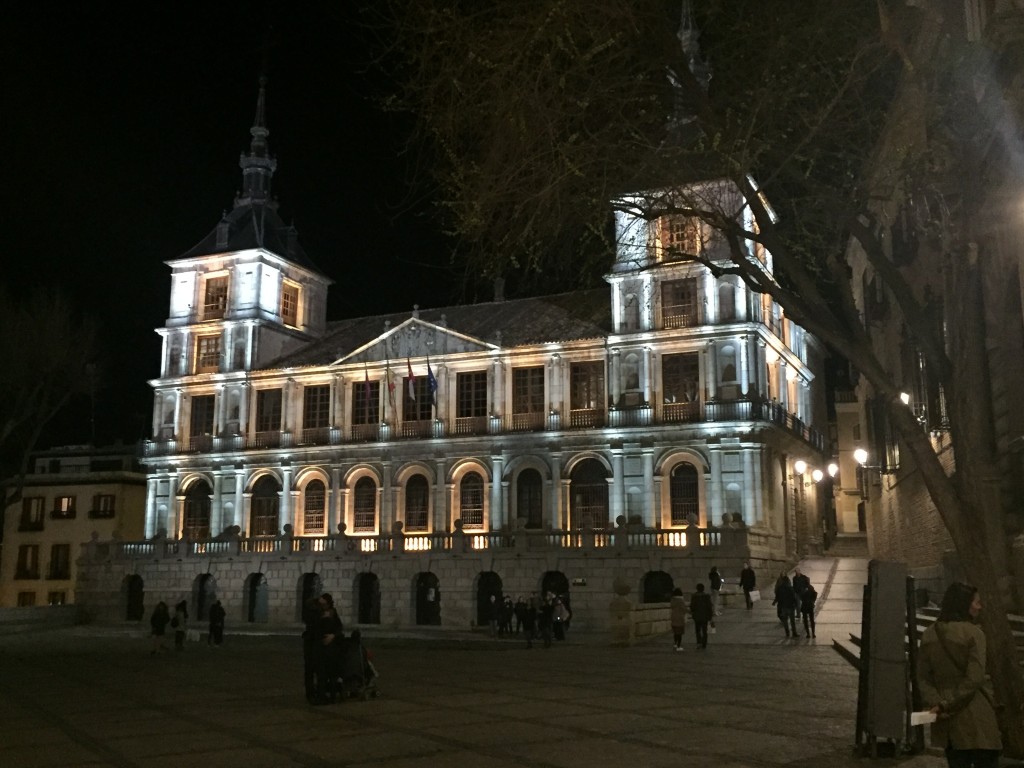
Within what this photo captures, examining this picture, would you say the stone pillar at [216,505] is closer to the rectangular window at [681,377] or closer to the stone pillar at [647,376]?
the stone pillar at [647,376]

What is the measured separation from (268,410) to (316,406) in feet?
9.17

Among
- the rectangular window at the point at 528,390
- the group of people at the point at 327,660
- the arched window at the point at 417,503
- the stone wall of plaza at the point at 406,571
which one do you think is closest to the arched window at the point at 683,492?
the stone wall of plaza at the point at 406,571

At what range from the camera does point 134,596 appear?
46969 mm

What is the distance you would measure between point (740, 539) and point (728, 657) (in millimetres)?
16256

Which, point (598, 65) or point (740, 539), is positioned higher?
point (598, 65)

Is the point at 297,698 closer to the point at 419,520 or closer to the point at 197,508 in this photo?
the point at 419,520

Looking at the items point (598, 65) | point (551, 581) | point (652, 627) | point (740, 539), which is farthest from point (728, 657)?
point (551, 581)

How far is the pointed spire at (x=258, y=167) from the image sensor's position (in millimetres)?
56281

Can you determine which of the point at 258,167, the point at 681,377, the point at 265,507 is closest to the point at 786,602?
the point at 681,377

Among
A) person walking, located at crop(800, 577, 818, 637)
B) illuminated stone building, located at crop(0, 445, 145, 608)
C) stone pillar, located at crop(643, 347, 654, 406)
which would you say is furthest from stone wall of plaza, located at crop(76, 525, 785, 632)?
person walking, located at crop(800, 577, 818, 637)

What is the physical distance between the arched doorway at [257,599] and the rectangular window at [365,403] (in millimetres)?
8971

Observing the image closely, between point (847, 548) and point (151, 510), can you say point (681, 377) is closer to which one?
point (847, 548)

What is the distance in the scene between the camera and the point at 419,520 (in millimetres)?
46438

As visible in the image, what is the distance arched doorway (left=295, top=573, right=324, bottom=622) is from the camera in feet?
141
